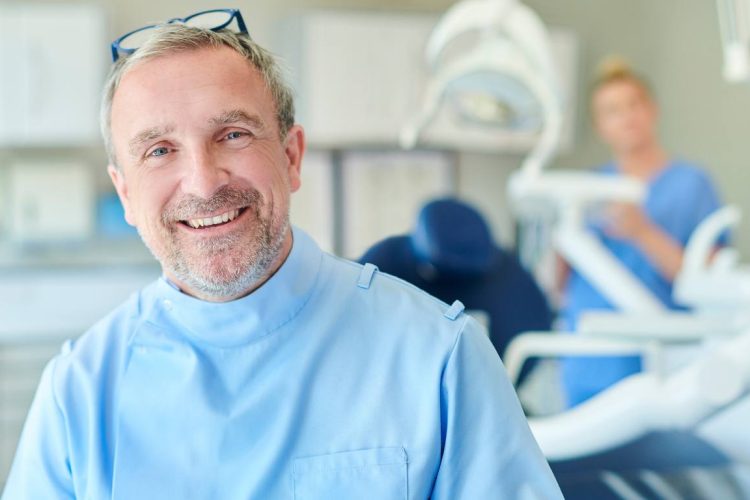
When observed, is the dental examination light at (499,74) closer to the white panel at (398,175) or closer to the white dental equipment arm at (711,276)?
the white dental equipment arm at (711,276)

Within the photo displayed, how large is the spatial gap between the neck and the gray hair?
1.73 m

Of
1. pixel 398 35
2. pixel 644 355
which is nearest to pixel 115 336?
pixel 644 355

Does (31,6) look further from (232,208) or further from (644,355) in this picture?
(232,208)

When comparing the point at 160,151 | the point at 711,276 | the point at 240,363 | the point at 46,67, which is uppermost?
the point at 160,151

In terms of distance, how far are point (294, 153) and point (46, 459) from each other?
0.42 m

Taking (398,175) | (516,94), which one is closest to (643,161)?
(516,94)

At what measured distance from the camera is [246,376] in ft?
3.09

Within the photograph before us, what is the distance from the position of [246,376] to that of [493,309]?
913mm

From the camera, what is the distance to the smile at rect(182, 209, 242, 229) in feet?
3.00

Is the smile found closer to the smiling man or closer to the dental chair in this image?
the smiling man

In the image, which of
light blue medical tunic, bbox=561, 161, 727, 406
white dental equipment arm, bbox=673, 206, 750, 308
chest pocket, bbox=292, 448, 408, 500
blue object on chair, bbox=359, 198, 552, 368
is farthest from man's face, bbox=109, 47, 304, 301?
light blue medical tunic, bbox=561, 161, 727, 406

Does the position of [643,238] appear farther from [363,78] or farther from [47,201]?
[47,201]

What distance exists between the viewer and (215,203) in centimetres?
90

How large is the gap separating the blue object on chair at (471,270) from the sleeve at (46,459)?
61cm
